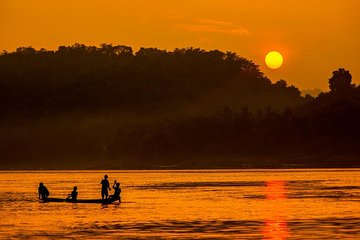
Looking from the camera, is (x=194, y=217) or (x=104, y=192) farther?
(x=104, y=192)

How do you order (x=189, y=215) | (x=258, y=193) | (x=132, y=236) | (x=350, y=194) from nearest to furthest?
1. (x=132, y=236)
2. (x=189, y=215)
3. (x=350, y=194)
4. (x=258, y=193)

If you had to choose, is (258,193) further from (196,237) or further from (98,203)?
(196,237)

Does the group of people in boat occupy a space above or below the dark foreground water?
above

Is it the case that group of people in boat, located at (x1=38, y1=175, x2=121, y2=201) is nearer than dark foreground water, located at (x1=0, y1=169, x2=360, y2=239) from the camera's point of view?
No

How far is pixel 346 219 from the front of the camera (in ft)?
226

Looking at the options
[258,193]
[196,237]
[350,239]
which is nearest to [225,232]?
[196,237]

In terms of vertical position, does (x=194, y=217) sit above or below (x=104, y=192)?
below

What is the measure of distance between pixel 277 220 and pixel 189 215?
8.19 meters

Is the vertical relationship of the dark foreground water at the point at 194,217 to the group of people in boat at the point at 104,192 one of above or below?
below

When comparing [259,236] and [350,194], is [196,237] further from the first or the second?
[350,194]

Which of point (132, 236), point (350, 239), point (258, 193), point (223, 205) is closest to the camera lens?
point (350, 239)

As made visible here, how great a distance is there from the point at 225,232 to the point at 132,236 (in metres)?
5.84

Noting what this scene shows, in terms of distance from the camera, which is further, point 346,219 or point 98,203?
point 98,203

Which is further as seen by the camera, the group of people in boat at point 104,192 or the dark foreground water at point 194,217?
the group of people in boat at point 104,192
